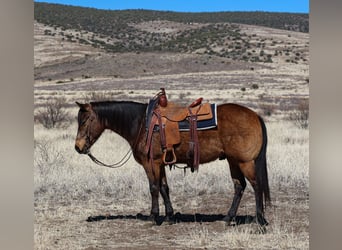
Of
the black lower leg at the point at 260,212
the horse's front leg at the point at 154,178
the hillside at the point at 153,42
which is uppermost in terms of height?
the hillside at the point at 153,42

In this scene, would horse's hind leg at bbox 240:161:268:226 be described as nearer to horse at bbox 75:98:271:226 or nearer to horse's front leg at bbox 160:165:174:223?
horse at bbox 75:98:271:226

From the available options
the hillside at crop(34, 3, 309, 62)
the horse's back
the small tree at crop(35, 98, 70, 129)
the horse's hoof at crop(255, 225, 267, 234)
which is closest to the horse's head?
the horse's back

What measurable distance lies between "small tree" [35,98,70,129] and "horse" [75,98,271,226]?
4013mm

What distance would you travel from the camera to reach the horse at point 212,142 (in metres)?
4.86

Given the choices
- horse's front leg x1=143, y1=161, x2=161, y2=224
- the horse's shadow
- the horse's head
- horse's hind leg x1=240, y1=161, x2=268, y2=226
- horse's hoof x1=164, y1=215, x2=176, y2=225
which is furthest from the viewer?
the horse's shadow

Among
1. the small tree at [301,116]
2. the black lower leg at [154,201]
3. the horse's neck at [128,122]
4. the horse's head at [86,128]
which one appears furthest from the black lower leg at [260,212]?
the small tree at [301,116]

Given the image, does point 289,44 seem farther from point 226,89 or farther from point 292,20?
point 226,89

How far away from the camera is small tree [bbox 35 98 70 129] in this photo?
902 centimetres

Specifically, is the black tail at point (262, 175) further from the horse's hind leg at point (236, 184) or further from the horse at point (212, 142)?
the horse's hind leg at point (236, 184)

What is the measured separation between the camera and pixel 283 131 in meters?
8.70

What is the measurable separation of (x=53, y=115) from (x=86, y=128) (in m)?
4.34

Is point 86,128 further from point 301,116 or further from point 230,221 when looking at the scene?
point 301,116

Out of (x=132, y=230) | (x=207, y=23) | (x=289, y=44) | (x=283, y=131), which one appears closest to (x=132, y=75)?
(x=207, y=23)

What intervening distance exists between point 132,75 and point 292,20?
3.81 m
